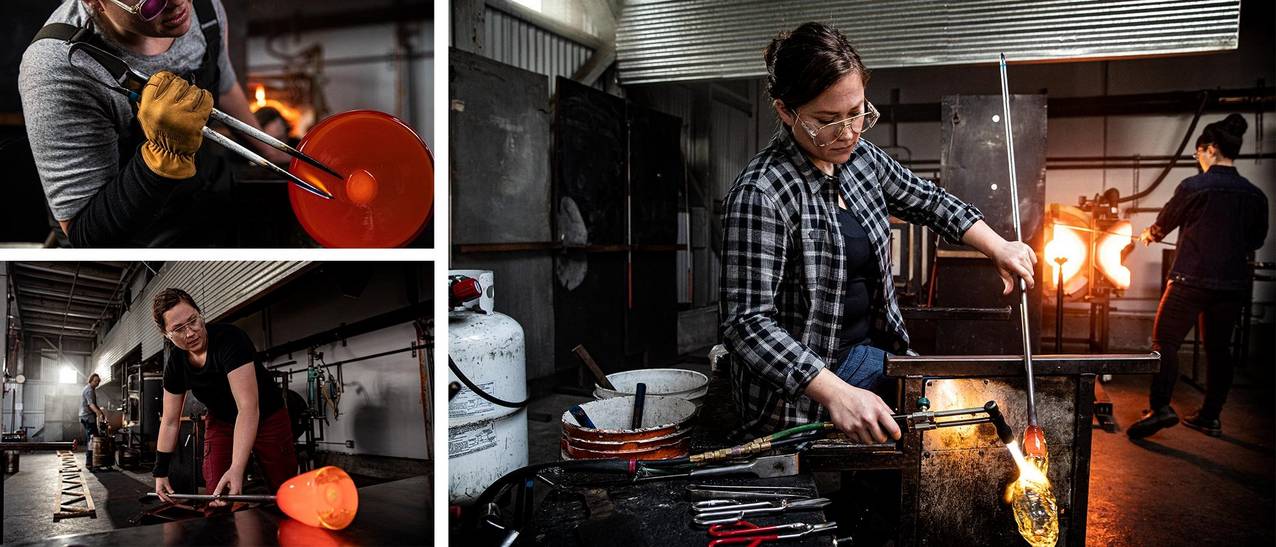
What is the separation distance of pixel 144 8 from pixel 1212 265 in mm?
4850

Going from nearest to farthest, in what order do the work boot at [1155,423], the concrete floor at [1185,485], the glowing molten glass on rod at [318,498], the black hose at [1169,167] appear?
1. the glowing molten glass on rod at [318,498]
2. the concrete floor at [1185,485]
3. the work boot at [1155,423]
4. the black hose at [1169,167]

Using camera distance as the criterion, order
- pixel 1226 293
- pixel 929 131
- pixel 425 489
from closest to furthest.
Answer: pixel 425 489 < pixel 1226 293 < pixel 929 131

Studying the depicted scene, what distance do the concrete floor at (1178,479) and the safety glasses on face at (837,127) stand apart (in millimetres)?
2072

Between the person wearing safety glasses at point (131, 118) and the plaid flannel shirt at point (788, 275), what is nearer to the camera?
the person wearing safety glasses at point (131, 118)

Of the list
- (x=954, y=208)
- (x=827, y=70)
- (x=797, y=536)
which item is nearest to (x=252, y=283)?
(x=797, y=536)

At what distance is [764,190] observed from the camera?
1.78 m

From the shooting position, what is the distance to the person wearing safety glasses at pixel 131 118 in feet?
3.25

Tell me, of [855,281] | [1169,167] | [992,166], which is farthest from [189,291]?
[1169,167]

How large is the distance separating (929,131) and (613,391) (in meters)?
7.48

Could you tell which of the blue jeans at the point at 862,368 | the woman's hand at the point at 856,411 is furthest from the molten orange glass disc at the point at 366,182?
the blue jeans at the point at 862,368

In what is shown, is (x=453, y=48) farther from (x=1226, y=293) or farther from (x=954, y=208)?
(x=1226, y=293)

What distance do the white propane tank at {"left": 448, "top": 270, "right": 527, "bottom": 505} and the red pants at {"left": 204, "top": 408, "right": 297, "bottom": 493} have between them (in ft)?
4.11

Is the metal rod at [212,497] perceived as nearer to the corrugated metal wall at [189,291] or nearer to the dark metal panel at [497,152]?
the corrugated metal wall at [189,291]

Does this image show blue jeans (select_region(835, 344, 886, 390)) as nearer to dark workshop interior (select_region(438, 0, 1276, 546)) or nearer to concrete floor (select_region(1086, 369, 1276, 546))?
dark workshop interior (select_region(438, 0, 1276, 546))
